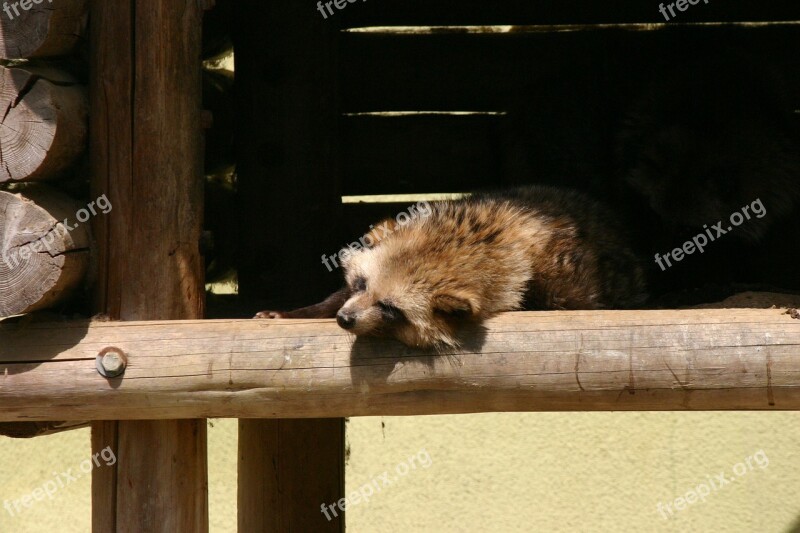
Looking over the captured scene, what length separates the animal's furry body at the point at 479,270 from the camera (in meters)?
3.01

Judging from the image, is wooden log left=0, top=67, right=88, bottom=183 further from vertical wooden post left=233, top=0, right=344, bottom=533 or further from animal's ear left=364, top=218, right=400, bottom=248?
vertical wooden post left=233, top=0, right=344, bottom=533

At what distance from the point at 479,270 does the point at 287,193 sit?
5.28 feet

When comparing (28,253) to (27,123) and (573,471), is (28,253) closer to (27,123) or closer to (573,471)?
(27,123)

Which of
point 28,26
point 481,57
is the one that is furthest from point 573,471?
point 28,26

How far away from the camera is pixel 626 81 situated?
4.91m

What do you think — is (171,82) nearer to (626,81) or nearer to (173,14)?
(173,14)

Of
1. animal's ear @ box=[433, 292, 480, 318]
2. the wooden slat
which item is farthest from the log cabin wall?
the wooden slat

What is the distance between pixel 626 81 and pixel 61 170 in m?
2.89

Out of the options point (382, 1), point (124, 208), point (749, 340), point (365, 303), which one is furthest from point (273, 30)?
point (749, 340)

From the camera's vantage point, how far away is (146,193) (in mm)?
3205

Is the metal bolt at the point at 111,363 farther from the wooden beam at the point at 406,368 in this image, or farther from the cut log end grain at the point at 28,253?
the cut log end grain at the point at 28,253

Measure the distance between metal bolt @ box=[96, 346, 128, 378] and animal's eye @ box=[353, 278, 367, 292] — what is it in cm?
77

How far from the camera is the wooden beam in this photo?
2963 millimetres

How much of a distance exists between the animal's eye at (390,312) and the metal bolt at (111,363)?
2.67 feet
